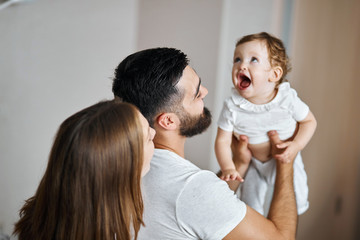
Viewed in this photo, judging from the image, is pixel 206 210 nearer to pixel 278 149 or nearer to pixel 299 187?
pixel 278 149

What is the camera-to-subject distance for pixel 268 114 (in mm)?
1197

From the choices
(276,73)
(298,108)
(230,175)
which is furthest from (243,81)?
(230,175)

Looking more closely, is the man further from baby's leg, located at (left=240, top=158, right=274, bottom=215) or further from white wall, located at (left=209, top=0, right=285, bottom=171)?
white wall, located at (left=209, top=0, right=285, bottom=171)

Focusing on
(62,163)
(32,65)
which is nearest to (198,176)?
(62,163)

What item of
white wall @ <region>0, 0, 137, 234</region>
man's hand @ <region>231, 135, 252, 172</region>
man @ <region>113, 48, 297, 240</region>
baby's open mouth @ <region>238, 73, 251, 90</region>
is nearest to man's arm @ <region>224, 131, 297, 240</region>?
man @ <region>113, 48, 297, 240</region>

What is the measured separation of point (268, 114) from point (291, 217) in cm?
36

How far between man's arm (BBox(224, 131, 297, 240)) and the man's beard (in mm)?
270

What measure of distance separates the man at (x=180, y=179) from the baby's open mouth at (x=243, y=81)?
14 centimetres

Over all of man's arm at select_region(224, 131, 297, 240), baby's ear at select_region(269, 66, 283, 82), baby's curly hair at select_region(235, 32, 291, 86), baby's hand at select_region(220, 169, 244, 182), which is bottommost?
man's arm at select_region(224, 131, 297, 240)

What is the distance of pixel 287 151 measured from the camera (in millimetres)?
1169

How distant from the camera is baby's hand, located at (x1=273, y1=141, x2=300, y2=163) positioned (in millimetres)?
1165

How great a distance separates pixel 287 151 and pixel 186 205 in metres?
0.48

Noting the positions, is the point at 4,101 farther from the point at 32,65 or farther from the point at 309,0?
the point at 309,0

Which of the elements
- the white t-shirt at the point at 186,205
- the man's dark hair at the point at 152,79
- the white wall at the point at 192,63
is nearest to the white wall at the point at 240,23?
the white wall at the point at 192,63
